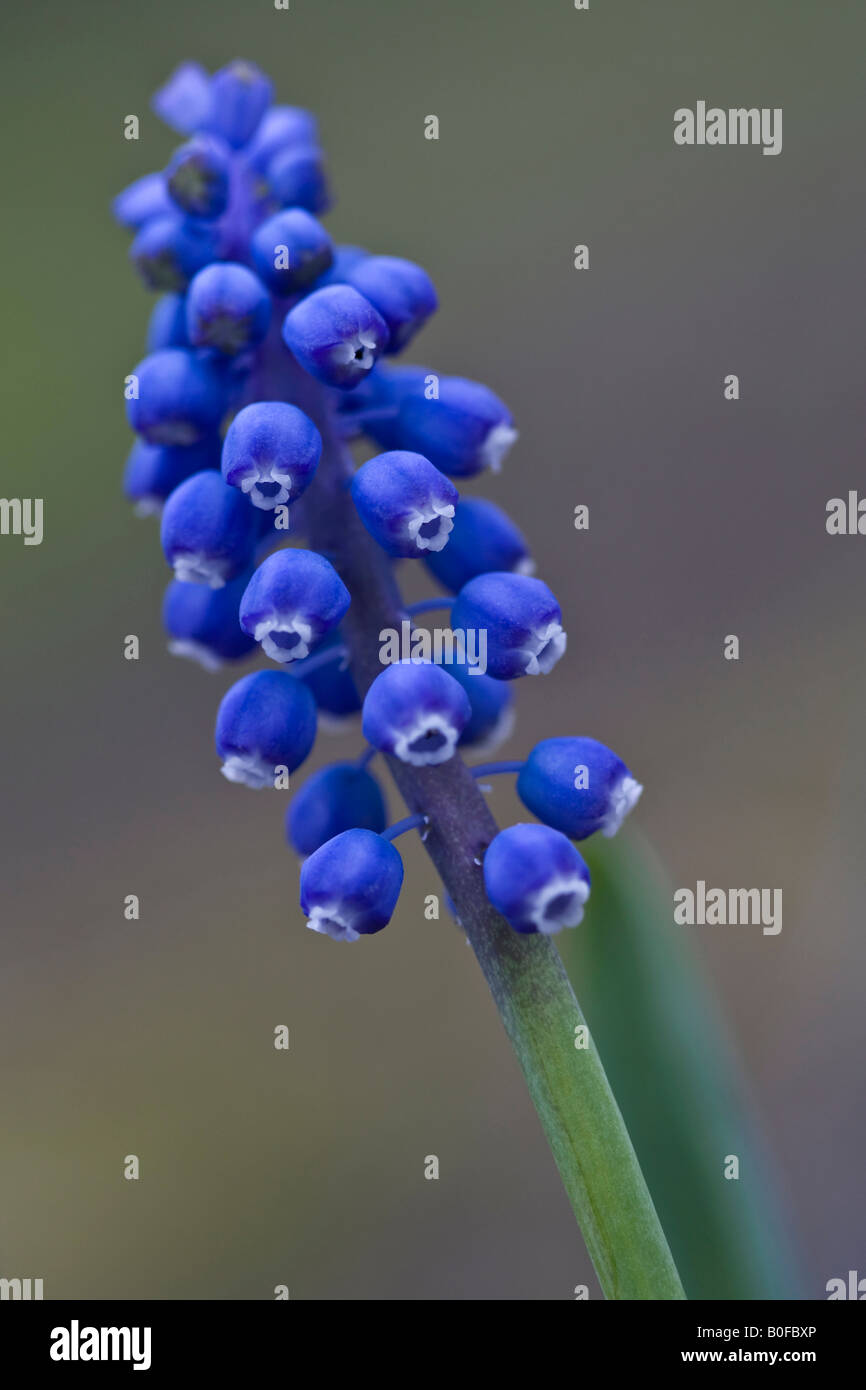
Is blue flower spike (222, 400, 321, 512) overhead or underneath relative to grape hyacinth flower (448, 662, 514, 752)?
overhead

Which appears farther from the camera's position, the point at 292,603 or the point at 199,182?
the point at 199,182

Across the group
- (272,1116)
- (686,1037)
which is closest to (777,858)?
(272,1116)

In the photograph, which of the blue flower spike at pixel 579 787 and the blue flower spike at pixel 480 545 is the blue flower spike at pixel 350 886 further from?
the blue flower spike at pixel 480 545

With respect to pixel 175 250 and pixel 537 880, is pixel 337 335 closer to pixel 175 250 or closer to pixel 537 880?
pixel 175 250

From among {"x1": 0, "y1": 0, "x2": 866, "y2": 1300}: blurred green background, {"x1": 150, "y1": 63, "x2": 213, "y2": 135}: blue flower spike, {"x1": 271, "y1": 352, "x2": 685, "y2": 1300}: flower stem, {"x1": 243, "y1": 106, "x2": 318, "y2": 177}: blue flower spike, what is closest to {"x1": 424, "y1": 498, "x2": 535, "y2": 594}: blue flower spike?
{"x1": 271, "y1": 352, "x2": 685, "y2": 1300}: flower stem

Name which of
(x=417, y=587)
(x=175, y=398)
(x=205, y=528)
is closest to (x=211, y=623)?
(x=205, y=528)

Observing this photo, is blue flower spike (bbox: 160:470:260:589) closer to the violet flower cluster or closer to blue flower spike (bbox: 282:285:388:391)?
the violet flower cluster
